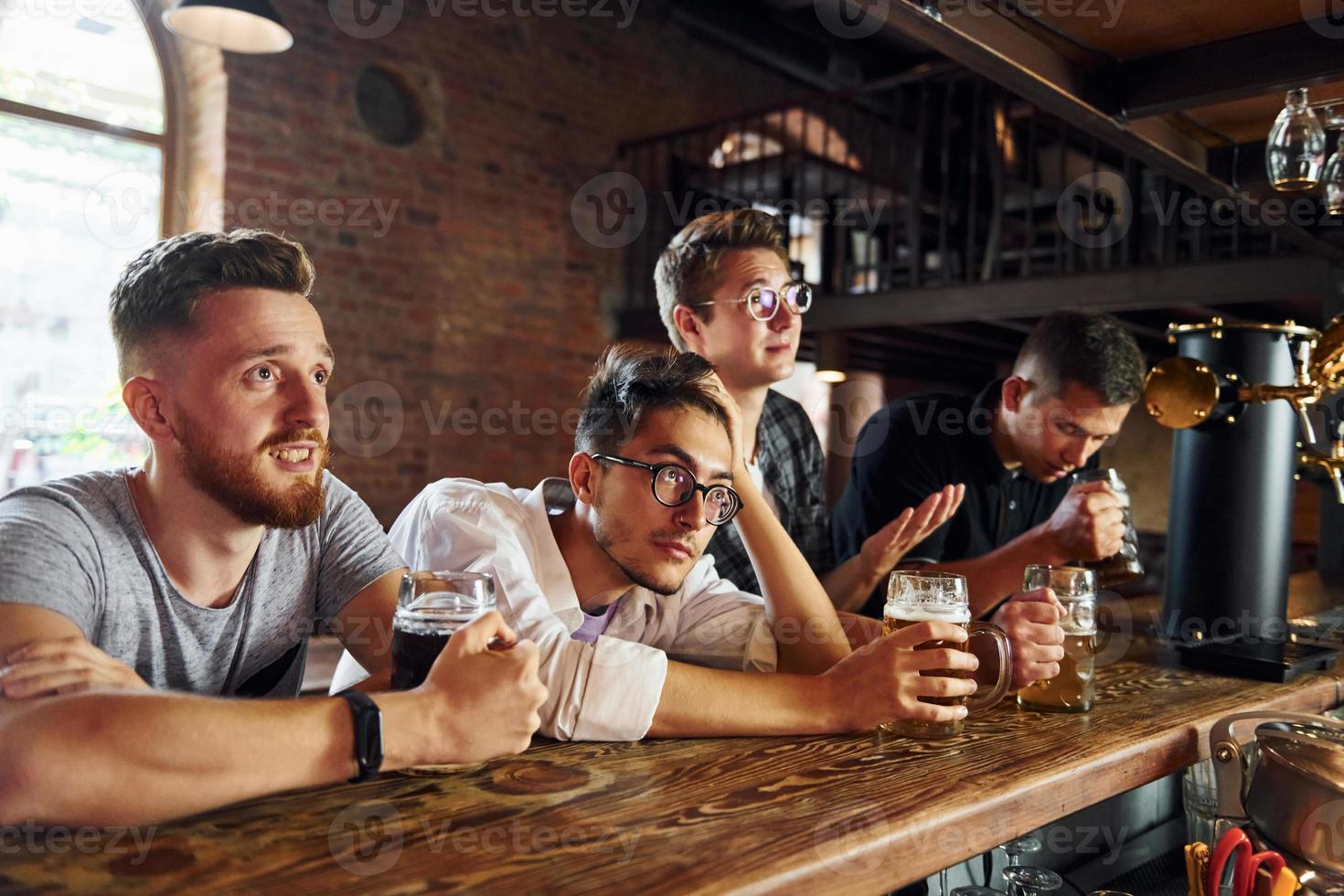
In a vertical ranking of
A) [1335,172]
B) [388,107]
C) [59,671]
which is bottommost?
[59,671]

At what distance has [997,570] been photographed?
6.41 feet

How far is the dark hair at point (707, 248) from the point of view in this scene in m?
2.02

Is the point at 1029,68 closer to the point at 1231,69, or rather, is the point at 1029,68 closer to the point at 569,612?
the point at 1231,69

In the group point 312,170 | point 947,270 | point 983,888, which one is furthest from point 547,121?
point 983,888

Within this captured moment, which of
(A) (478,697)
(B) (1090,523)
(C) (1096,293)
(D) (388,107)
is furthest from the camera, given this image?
(D) (388,107)

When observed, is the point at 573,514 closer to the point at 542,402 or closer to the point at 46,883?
the point at 46,883

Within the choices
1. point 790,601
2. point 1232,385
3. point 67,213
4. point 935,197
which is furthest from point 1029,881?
point 935,197

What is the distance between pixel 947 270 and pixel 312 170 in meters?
3.46

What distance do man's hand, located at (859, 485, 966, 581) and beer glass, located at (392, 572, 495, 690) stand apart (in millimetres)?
972

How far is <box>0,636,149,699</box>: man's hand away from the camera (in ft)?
2.83

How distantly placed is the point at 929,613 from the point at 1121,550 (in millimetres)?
734

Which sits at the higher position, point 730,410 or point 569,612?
point 730,410

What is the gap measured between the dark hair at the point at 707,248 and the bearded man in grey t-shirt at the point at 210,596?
2.89ft

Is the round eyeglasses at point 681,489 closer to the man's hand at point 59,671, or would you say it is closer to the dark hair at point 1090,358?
the man's hand at point 59,671
